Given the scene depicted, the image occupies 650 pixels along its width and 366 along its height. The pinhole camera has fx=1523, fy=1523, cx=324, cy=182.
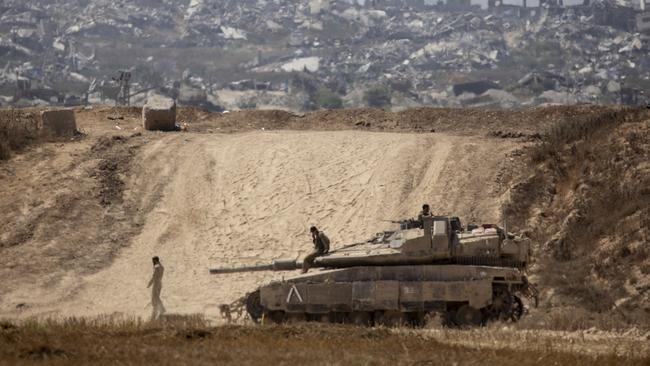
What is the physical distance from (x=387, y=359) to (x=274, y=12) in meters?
121

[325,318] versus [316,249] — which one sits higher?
[316,249]

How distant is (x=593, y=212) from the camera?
3428cm

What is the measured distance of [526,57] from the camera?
12050 cm

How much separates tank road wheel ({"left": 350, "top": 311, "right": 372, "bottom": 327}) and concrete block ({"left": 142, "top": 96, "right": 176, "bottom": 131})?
17.2m

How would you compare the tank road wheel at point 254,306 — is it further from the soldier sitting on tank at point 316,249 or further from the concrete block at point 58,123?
the concrete block at point 58,123

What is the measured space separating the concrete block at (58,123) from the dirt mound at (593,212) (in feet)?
43.4

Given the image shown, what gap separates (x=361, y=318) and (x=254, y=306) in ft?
7.26

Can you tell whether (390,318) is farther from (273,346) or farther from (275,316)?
(273,346)

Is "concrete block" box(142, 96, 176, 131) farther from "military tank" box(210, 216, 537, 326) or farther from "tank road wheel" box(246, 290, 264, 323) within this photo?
"military tank" box(210, 216, 537, 326)

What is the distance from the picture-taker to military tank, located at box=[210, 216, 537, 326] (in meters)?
28.7

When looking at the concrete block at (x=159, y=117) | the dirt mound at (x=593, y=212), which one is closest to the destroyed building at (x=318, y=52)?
the concrete block at (x=159, y=117)

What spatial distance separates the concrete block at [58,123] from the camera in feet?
142

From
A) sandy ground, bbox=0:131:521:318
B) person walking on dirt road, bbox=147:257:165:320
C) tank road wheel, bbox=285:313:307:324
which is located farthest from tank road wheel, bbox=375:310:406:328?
person walking on dirt road, bbox=147:257:165:320

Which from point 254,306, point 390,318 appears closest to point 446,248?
point 390,318
